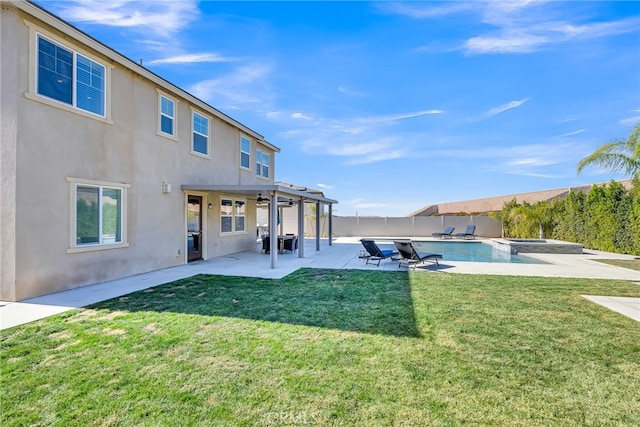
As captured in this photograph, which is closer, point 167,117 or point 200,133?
point 167,117

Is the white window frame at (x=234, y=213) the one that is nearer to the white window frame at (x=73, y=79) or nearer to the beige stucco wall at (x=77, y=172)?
the beige stucco wall at (x=77, y=172)

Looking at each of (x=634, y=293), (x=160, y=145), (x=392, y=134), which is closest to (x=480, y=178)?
(x=392, y=134)

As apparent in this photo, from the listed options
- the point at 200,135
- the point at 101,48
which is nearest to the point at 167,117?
the point at 200,135

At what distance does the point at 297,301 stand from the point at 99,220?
5.96 metres

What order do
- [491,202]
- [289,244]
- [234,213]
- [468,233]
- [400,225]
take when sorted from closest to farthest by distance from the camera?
[234,213], [289,244], [468,233], [400,225], [491,202]

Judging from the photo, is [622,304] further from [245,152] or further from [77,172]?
[245,152]

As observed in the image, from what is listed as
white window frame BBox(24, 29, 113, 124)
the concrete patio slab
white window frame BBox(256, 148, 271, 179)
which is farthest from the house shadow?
white window frame BBox(256, 148, 271, 179)

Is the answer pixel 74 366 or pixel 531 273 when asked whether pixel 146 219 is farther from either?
pixel 531 273

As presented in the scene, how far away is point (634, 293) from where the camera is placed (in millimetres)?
7645

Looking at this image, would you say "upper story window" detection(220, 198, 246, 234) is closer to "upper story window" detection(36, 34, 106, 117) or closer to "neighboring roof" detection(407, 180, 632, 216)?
"upper story window" detection(36, 34, 106, 117)

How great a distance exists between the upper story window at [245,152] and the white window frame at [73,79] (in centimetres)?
756

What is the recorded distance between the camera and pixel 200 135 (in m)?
12.5

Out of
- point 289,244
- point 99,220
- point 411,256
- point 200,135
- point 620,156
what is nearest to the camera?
point 99,220

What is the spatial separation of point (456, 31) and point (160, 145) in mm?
12118
